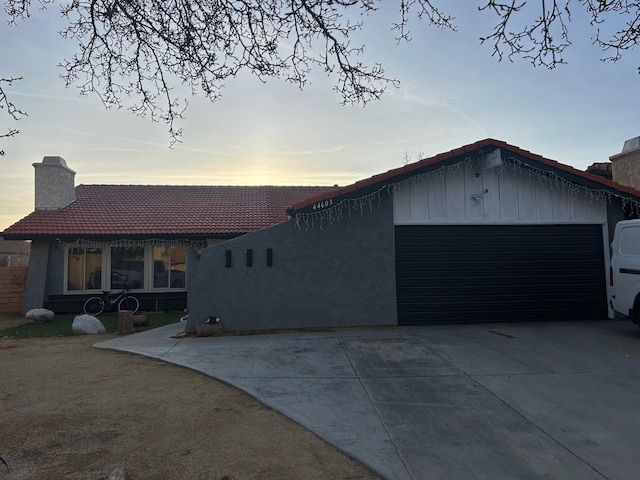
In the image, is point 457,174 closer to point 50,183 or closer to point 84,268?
point 84,268

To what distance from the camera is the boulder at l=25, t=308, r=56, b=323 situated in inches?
480

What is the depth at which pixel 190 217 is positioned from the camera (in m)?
15.0

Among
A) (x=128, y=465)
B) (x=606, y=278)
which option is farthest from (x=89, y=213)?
(x=606, y=278)

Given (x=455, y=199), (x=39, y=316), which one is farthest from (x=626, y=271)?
(x=39, y=316)

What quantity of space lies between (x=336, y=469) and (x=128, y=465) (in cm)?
170

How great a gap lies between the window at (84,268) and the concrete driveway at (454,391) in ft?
21.4

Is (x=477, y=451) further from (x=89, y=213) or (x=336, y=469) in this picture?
(x=89, y=213)

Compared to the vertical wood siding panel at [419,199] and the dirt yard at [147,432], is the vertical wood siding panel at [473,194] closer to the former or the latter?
the vertical wood siding panel at [419,199]

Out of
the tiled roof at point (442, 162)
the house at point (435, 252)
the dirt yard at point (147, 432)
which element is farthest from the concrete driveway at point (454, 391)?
the tiled roof at point (442, 162)

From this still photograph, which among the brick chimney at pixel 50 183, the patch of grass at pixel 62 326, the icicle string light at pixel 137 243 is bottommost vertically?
the patch of grass at pixel 62 326

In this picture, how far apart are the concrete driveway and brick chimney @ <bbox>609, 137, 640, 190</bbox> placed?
4818mm

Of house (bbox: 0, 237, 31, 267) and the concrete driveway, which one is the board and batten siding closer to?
the concrete driveway

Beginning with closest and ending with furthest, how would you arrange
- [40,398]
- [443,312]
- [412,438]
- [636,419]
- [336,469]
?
[336,469], [412,438], [636,419], [40,398], [443,312]

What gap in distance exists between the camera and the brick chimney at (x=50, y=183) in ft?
48.3
